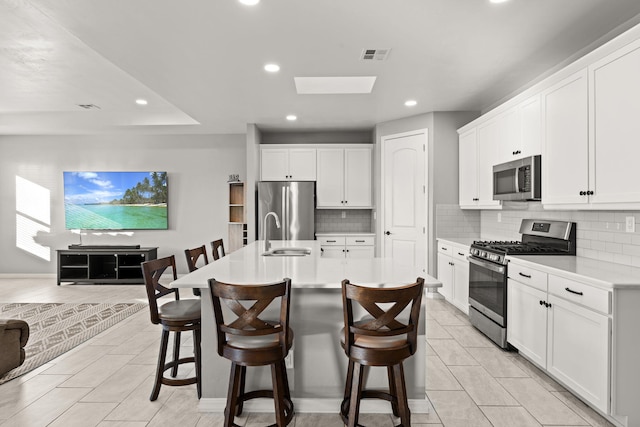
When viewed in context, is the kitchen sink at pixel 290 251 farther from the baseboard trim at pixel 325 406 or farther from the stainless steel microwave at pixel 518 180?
the stainless steel microwave at pixel 518 180

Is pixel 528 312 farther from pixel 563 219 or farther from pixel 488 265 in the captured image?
pixel 563 219

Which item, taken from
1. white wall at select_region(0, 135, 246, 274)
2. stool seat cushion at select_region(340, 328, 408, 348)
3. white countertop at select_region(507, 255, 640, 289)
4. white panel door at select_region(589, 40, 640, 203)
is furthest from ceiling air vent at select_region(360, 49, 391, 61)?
white wall at select_region(0, 135, 246, 274)

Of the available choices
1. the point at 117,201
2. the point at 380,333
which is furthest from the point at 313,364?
the point at 117,201

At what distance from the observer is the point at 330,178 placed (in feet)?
20.8

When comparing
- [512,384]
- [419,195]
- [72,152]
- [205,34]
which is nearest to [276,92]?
[205,34]

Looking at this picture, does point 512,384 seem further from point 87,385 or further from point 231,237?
point 231,237

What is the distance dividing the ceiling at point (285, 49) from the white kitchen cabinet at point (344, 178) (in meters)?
1.07

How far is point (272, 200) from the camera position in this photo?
19.5 feet

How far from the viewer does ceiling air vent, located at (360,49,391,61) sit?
3.21 meters

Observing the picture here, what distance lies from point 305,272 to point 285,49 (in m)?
1.93

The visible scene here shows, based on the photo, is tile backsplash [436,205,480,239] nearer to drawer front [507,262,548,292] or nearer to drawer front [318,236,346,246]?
drawer front [318,236,346,246]

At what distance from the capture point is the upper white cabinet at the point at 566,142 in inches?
108

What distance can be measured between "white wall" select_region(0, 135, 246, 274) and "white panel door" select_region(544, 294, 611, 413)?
17.9 ft

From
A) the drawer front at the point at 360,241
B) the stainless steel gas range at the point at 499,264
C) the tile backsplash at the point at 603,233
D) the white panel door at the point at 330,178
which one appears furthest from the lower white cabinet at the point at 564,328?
the white panel door at the point at 330,178
